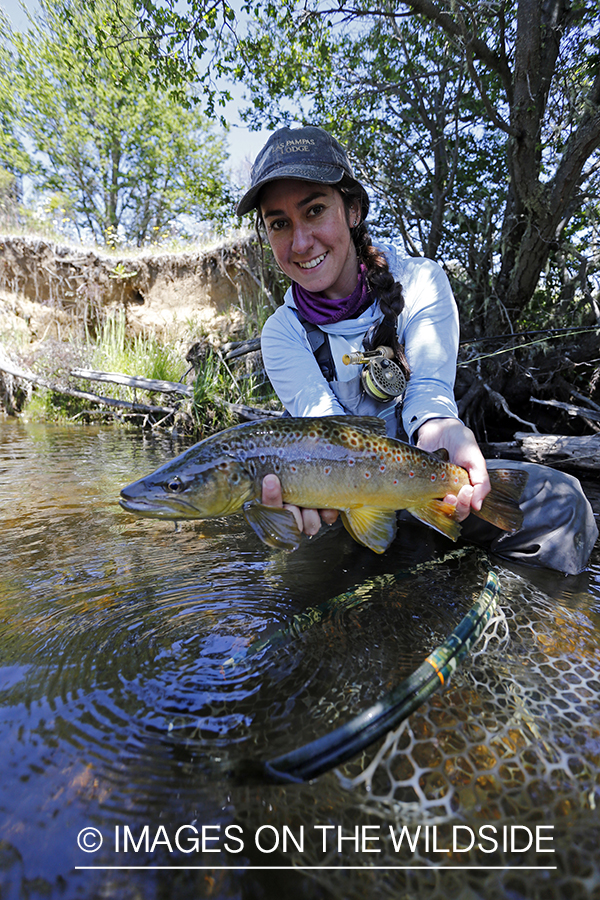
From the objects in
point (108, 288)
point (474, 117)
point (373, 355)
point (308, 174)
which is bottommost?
point (373, 355)

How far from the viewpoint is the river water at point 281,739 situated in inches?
43.5

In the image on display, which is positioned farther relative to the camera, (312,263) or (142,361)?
(142,361)

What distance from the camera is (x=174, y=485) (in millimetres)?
2104

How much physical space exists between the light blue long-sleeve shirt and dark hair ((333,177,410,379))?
0.11m

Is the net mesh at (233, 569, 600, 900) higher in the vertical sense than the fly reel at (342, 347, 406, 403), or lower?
lower

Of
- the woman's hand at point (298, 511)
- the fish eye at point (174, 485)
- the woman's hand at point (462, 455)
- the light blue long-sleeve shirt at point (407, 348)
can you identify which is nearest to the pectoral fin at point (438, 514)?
the woman's hand at point (462, 455)

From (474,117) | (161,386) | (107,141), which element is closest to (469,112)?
(474,117)

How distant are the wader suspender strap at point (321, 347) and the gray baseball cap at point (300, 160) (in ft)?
2.97

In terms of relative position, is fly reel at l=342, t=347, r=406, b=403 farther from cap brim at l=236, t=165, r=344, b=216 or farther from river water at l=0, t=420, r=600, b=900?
river water at l=0, t=420, r=600, b=900

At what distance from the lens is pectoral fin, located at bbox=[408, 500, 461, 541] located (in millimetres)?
2359

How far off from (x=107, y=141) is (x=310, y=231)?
115 ft

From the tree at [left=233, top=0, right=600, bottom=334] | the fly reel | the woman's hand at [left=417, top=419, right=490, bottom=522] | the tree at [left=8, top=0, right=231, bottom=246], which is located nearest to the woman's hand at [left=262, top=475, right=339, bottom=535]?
the woman's hand at [left=417, top=419, right=490, bottom=522]

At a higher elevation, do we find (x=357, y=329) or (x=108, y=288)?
(x=108, y=288)

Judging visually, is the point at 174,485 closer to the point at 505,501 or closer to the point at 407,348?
the point at 505,501
